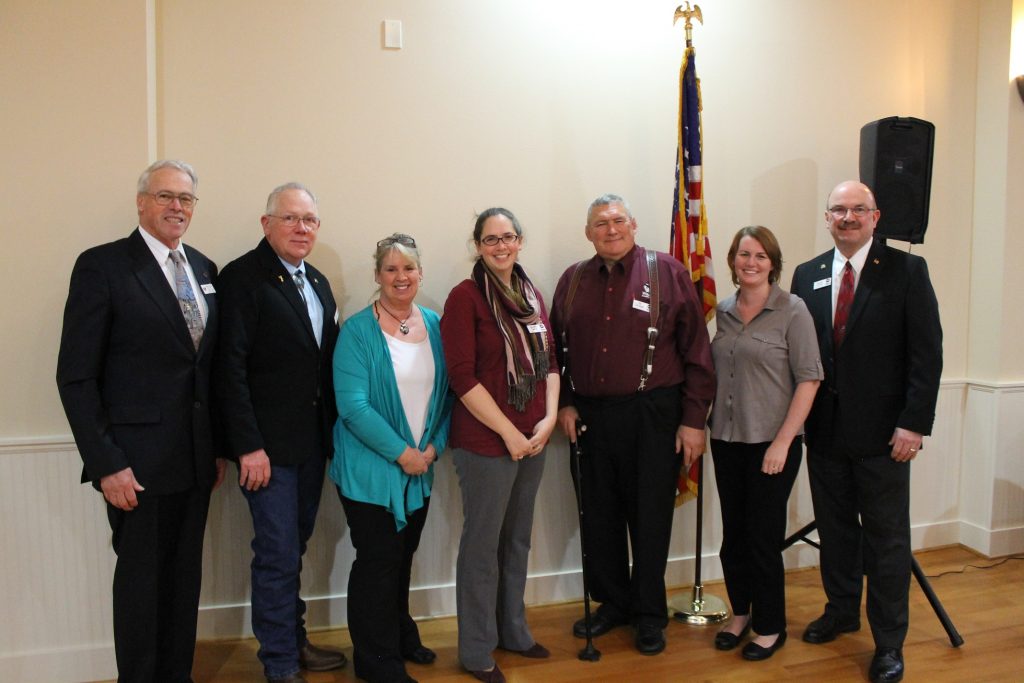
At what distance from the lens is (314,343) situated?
2566 millimetres

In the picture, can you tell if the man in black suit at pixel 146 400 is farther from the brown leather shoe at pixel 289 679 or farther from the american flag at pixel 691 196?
the american flag at pixel 691 196

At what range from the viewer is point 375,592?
250 centimetres

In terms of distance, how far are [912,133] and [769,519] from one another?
1873 mm

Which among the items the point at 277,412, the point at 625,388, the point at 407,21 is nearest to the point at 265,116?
the point at 407,21

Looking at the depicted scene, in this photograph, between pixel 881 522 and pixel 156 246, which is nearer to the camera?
pixel 156 246

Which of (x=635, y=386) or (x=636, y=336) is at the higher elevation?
(x=636, y=336)

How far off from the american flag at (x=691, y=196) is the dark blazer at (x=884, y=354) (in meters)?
0.64

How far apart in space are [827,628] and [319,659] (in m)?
2.02

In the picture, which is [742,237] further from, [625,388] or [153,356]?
[153,356]

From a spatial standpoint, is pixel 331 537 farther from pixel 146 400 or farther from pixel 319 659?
pixel 146 400

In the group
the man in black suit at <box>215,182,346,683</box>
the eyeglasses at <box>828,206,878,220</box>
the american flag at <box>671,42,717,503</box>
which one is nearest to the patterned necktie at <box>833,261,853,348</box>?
the eyeglasses at <box>828,206,878,220</box>

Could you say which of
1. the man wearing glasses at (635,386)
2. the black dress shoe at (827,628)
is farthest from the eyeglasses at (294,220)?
the black dress shoe at (827,628)

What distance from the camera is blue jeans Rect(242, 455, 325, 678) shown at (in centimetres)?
254

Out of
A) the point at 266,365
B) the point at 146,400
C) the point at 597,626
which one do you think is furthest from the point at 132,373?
the point at 597,626
